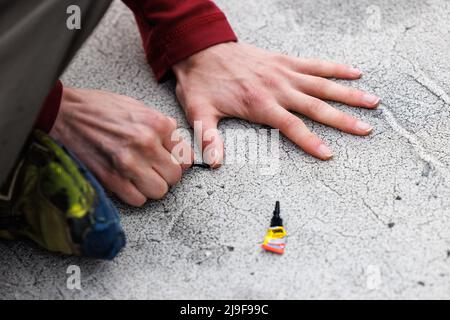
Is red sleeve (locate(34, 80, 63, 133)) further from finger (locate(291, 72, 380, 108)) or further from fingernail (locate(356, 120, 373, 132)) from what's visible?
fingernail (locate(356, 120, 373, 132))

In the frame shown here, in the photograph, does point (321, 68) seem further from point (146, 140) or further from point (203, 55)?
point (146, 140)

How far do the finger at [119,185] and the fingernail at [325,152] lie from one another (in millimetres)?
409

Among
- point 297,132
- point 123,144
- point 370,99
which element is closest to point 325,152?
point 297,132

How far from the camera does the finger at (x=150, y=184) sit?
4.16 ft

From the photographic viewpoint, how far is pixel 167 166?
4.23 feet

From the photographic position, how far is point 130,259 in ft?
4.08

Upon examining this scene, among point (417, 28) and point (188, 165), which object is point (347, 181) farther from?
point (417, 28)

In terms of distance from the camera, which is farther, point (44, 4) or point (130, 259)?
point (130, 259)

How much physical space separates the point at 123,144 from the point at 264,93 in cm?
37

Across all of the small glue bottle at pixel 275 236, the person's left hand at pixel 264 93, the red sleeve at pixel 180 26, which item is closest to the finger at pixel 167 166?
the person's left hand at pixel 264 93

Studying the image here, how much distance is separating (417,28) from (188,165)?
0.76m

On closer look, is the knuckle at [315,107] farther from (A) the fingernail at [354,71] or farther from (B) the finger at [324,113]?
(A) the fingernail at [354,71]

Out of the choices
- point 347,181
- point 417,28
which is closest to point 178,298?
point 347,181

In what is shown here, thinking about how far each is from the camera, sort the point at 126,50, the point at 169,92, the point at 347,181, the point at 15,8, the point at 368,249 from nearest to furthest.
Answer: the point at 15,8, the point at 368,249, the point at 347,181, the point at 169,92, the point at 126,50
